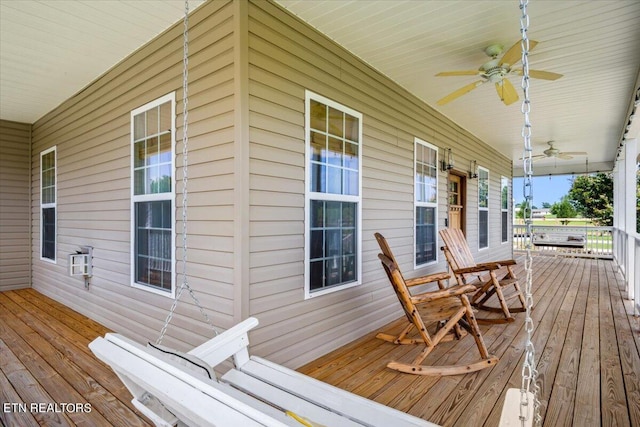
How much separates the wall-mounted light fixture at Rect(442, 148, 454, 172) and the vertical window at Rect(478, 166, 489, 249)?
5.93 feet

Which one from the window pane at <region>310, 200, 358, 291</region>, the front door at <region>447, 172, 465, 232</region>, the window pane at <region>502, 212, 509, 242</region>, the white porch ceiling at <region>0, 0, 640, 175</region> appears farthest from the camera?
the window pane at <region>502, 212, 509, 242</region>

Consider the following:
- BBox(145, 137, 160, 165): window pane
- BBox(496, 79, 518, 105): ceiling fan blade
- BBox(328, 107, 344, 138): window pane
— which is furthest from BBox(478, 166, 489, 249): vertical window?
BBox(145, 137, 160, 165): window pane

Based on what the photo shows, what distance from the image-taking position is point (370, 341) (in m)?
3.36

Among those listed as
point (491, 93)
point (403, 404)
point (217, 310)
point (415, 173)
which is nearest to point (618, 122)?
point (491, 93)

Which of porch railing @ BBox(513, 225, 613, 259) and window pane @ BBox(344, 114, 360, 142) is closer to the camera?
window pane @ BBox(344, 114, 360, 142)

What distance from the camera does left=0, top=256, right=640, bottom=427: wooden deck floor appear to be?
2.12 m

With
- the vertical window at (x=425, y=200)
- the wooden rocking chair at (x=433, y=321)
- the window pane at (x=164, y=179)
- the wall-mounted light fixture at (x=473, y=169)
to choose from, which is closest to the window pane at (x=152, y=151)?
the window pane at (x=164, y=179)

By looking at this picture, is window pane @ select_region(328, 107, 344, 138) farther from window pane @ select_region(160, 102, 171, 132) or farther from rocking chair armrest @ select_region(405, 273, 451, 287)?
rocking chair armrest @ select_region(405, 273, 451, 287)

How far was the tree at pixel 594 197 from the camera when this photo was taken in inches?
659

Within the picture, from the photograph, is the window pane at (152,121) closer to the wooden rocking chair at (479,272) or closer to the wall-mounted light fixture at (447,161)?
the wooden rocking chair at (479,272)

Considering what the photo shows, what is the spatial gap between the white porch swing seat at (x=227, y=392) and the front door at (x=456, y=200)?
496cm

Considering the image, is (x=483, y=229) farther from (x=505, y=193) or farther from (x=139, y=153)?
(x=139, y=153)

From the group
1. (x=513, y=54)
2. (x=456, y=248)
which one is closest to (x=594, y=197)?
(x=456, y=248)

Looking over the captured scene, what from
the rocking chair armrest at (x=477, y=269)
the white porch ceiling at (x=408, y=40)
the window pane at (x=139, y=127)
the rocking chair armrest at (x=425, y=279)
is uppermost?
the white porch ceiling at (x=408, y=40)
